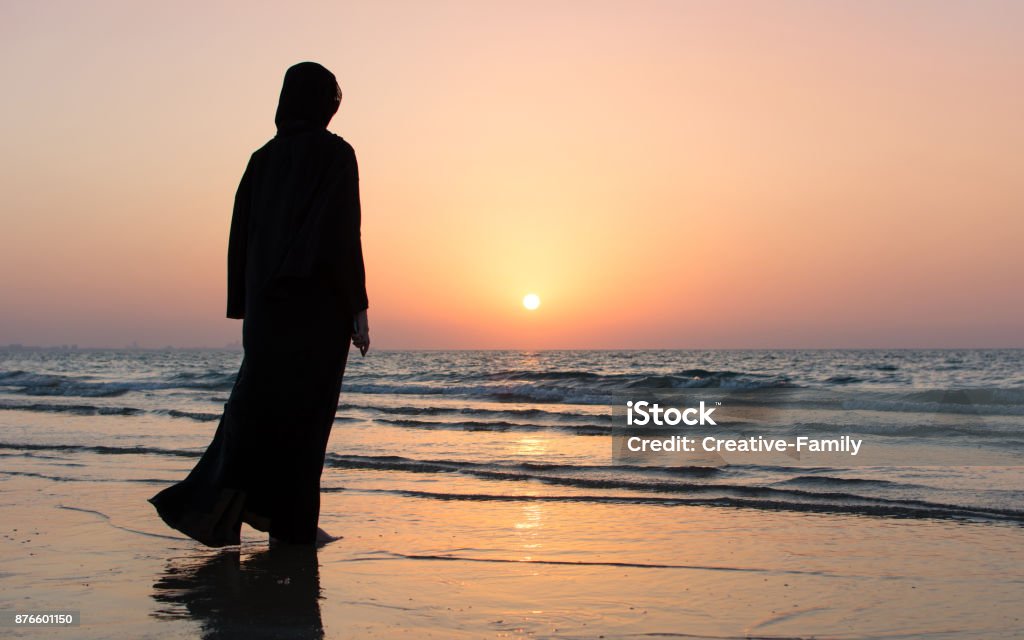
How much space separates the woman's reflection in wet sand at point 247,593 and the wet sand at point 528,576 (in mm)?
11

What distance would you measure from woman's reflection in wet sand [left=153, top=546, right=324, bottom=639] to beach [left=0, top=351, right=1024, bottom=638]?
0.01m

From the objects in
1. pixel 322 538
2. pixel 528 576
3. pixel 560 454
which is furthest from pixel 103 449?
pixel 528 576

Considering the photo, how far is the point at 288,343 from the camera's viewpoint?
4164mm

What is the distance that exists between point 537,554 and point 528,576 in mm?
477

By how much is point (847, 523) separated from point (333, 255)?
308 centimetres

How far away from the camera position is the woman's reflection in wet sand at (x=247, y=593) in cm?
318

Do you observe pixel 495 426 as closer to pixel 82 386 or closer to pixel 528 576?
pixel 528 576

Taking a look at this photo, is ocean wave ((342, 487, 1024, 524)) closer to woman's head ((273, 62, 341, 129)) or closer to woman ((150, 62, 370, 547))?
woman ((150, 62, 370, 547))

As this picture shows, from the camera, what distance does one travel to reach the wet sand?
3.25 meters

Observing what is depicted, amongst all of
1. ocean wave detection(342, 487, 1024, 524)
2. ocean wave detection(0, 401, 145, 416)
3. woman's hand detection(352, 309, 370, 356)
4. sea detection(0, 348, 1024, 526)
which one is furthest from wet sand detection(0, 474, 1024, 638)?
ocean wave detection(0, 401, 145, 416)

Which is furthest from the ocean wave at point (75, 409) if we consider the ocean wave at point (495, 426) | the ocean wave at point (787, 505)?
the ocean wave at point (787, 505)

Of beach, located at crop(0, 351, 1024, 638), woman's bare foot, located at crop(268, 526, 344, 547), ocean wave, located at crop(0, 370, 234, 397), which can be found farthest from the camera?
ocean wave, located at crop(0, 370, 234, 397)

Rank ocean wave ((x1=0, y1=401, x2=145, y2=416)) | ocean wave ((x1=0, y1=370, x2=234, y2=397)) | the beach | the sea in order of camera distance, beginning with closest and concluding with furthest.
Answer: the beach
the sea
ocean wave ((x1=0, y1=401, x2=145, y2=416))
ocean wave ((x1=0, y1=370, x2=234, y2=397))

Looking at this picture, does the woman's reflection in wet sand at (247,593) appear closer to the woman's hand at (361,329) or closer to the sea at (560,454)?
the woman's hand at (361,329)
